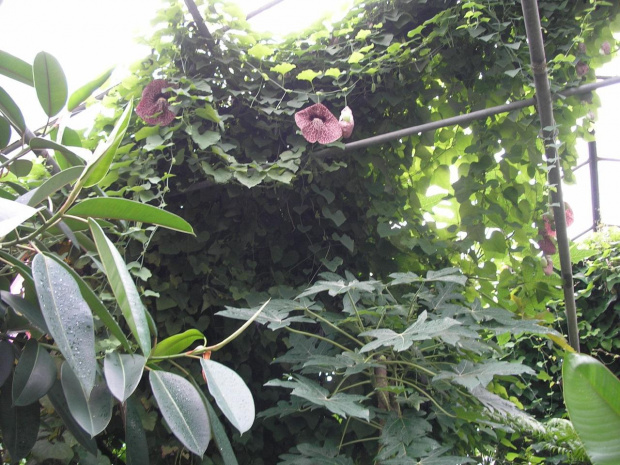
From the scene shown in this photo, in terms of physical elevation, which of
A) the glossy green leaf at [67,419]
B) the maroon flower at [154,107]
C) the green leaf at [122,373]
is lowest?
the glossy green leaf at [67,419]

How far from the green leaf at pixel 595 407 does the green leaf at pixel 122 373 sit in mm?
470

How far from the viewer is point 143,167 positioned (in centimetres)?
143

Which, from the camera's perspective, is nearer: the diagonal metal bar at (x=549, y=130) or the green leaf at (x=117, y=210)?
the green leaf at (x=117, y=210)

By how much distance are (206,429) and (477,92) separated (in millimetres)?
1439

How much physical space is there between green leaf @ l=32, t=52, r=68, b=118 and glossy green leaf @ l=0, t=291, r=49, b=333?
1.18 feet

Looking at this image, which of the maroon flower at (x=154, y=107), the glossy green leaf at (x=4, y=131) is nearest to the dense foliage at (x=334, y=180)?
the maroon flower at (x=154, y=107)

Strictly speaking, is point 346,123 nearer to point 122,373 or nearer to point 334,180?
point 334,180

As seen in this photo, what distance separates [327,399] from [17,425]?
20.9 inches

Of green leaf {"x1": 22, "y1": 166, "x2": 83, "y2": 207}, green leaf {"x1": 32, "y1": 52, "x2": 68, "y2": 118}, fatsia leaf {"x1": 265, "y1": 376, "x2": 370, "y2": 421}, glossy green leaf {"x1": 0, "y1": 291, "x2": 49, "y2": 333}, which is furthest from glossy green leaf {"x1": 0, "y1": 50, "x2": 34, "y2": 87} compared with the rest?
fatsia leaf {"x1": 265, "y1": 376, "x2": 370, "y2": 421}

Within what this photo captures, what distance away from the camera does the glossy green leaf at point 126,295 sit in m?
0.51

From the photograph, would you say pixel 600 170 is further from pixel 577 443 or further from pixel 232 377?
pixel 232 377

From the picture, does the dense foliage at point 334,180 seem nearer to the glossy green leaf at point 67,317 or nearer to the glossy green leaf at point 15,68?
the glossy green leaf at point 15,68

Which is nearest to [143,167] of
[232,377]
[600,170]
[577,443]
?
[232,377]

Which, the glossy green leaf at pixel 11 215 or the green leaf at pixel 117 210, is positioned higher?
the glossy green leaf at pixel 11 215
